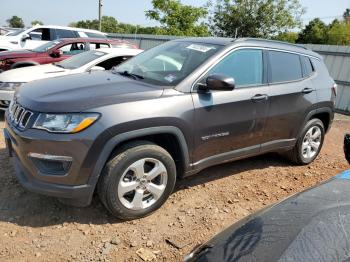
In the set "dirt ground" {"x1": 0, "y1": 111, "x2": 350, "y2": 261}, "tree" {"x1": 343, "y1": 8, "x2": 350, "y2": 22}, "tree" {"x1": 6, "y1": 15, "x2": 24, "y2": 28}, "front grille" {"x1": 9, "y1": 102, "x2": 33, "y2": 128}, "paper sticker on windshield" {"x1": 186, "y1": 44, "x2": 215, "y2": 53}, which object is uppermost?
"tree" {"x1": 343, "y1": 8, "x2": 350, "y2": 22}

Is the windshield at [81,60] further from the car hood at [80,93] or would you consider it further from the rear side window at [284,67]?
the rear side window at [284,67]

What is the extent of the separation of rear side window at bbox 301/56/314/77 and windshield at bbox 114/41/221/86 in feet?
5.01

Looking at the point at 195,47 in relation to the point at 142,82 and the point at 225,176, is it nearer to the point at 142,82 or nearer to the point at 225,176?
the point at 142,82

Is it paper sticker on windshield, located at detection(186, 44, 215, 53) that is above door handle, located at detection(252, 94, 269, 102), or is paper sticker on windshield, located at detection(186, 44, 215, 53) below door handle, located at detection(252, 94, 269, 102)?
above

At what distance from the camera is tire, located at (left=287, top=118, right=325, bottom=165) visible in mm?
5055

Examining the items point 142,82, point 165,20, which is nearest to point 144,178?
point 142,82

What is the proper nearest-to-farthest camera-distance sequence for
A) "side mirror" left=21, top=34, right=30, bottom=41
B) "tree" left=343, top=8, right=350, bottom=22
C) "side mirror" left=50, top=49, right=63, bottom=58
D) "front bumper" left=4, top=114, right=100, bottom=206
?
"front bumper" left=4, top=114, right=100, bottom=206 → "side mirror" left=50, top=49, right=63, bottom=58 → "side mirror" left=21, top=34, right=30, bottom=41 → "tree" left=343, top=8, right=350, bottom=22

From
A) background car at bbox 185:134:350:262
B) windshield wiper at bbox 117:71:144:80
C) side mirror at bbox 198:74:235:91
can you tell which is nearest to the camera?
background car at bbox 185:134:350:262

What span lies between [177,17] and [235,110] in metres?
22.3

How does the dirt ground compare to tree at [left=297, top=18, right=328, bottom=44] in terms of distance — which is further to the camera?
tree at [left=297, top=18, right=328, bottom=44]

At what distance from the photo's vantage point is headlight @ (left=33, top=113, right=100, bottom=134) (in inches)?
121

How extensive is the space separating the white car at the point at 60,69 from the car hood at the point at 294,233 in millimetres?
4427

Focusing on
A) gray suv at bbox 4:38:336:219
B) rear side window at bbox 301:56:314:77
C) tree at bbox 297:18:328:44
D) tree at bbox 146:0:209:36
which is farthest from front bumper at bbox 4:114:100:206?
tree at bbox 297:18:328:44

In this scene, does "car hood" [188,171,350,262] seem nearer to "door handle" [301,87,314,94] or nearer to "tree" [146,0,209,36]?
"door handle" [301,87,314,94]
